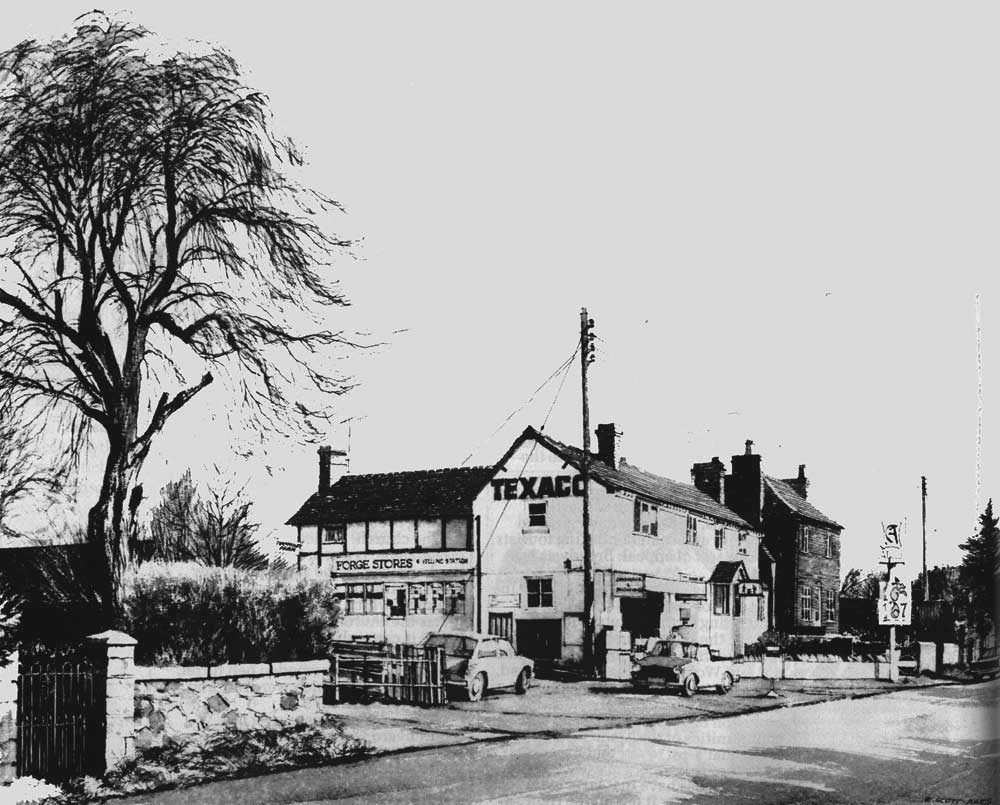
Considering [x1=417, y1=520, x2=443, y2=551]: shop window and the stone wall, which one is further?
[x1=417, y1=520, x2=443, y2=551]: shop window

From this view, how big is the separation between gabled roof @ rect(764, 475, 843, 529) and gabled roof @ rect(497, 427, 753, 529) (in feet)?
1.79

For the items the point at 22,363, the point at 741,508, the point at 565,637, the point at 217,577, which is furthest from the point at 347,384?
the point at 565,637

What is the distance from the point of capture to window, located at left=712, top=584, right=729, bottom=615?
14.3m

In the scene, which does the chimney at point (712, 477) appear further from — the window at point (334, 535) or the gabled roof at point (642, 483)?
the window at point (334, 535)

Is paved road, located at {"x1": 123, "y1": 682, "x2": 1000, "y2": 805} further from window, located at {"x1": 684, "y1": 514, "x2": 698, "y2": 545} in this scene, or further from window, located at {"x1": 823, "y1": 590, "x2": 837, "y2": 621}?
window, located at {"x1": 684, "y1": 514, "x2": 698, "y2": 545}

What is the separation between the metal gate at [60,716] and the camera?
32.3ft

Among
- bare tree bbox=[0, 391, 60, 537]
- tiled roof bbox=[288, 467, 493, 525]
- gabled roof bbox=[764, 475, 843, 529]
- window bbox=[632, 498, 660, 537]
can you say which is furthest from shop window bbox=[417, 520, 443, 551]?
window bbox=[632, 498, 660, 537]

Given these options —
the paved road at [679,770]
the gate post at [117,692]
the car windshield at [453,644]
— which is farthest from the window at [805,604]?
the gate post at [117,692]

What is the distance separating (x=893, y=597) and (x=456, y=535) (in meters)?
4.50

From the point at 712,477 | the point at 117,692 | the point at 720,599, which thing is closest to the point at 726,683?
the point at 720,599

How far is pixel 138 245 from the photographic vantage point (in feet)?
33.9

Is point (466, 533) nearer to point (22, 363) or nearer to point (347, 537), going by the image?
point (347, 537)

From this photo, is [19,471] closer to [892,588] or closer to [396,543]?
[396,543]

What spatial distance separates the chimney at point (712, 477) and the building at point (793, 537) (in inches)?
1.0
